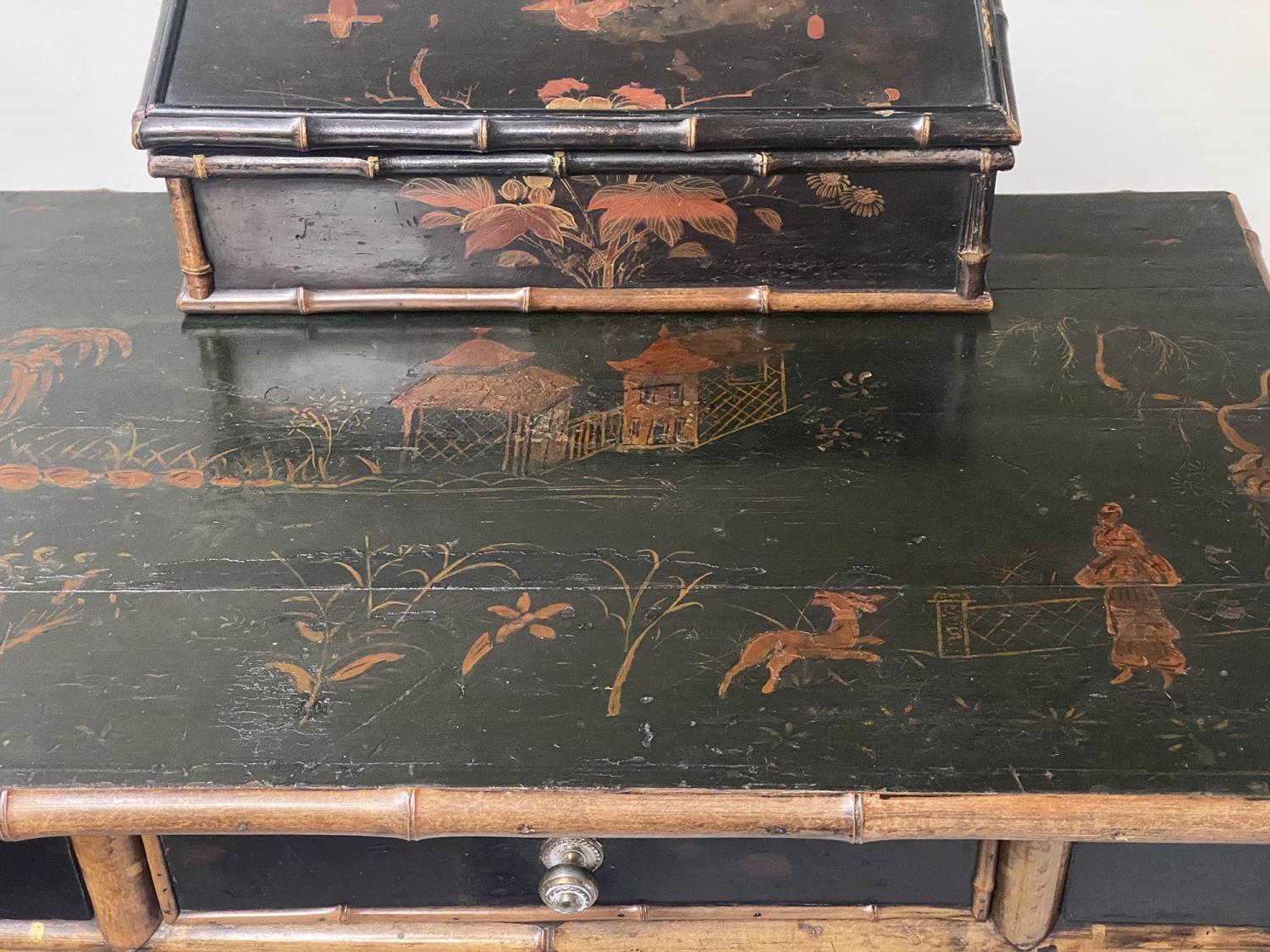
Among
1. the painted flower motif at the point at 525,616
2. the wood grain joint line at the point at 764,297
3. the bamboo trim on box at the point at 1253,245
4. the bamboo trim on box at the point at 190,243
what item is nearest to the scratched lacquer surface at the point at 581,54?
the bamboo trim on box at the point at 190,243

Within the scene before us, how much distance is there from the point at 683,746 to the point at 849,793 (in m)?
0.14

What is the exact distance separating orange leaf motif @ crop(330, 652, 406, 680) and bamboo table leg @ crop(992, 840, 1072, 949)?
564 mm

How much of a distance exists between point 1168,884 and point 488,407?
0.82 meters

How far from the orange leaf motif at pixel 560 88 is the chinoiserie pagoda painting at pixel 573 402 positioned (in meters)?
0.28

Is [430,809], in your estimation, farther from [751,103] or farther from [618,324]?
[751,103]

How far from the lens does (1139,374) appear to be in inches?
65.4

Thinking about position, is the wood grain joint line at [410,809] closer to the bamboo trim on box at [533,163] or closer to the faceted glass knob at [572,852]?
the faceted glass knob at [572,852]

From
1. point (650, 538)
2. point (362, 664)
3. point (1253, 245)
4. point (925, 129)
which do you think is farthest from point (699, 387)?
point (1253, 245)

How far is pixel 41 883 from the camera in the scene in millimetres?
1363

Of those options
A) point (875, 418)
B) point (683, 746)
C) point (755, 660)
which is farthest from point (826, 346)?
point (683, 746)

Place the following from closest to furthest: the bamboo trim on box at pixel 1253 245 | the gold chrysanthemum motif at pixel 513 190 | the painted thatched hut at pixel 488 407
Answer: the painted thatched hut at pixel 488 407
the gold chrysanthemum motif at pixel 513 190
the bamboo trim on box at pixel 1253 245

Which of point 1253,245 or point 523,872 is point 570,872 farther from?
point 1253,245

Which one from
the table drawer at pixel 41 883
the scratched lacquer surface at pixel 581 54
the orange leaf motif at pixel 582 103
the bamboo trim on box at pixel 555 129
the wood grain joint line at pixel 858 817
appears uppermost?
the scratched lacquer surface at pixel 581 54

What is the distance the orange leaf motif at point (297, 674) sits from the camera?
4.31 feet
